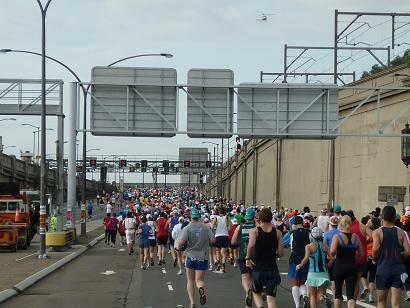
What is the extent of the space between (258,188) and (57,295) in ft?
212

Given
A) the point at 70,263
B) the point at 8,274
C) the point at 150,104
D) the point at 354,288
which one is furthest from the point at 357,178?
the point at 354,288

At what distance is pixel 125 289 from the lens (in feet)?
60.3

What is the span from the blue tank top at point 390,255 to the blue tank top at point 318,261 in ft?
5.29

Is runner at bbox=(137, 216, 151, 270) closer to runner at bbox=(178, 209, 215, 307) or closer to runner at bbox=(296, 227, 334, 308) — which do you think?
runner at bbox=(178, 209, 215, 307)

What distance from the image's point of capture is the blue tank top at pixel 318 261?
12.8 meters

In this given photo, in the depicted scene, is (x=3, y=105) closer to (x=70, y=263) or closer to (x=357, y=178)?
(x=70, y=263)

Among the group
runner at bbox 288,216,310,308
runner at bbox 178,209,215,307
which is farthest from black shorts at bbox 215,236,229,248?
runner at bbox 288,216,310,308

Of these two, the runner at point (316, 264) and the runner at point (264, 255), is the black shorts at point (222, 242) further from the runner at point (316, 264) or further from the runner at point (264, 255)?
the runner at point (264, 255)

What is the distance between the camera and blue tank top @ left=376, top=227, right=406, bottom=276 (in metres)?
11.3

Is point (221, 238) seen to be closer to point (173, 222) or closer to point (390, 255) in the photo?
point (173, 222)

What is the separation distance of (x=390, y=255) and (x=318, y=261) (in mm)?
1794

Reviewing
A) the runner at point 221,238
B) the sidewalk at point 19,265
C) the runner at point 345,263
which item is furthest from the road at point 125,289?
the runner at point 345,263

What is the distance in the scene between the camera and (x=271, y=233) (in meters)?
11.2

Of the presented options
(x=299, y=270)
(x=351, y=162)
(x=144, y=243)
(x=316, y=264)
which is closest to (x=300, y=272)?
(x=299, y=270)
